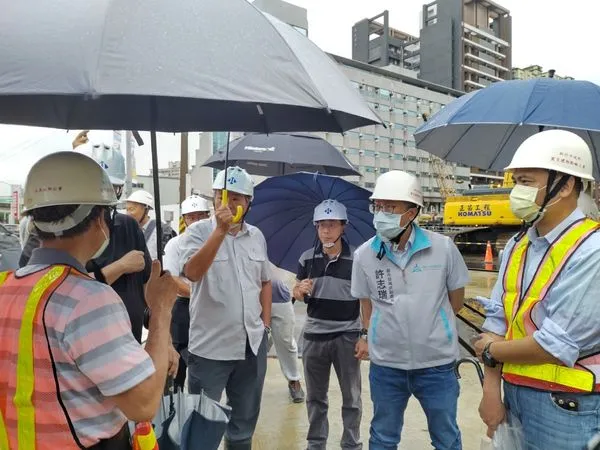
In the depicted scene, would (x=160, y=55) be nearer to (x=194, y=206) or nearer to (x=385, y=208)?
(x=385, y=208)

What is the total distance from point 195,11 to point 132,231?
1.50 m

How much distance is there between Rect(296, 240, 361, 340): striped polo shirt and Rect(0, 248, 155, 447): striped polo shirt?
2196 millimetres

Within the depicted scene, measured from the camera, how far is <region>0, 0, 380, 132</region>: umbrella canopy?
4.29 feet

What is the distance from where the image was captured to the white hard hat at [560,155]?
2.03 m

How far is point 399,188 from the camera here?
9.57 ft

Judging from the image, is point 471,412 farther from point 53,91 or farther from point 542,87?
point 53,91

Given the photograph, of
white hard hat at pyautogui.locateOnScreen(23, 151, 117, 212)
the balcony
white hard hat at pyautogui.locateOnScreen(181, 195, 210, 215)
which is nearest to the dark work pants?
white hard hat at pyautogui.locateOnScreen(23, 151, 117, 212)

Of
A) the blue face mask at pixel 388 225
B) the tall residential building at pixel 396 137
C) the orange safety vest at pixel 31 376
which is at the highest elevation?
the tall residential building at pixel 396 137

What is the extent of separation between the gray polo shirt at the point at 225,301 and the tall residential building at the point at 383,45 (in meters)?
100

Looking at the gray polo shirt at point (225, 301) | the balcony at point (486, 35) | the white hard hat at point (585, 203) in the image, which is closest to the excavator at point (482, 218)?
the white hard hat at point (585, 203)

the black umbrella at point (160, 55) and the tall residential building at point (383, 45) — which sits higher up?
the tall residential building at point (383, 45)

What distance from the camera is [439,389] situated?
2.76m

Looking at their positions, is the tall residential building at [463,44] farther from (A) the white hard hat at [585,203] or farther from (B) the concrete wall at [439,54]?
(A) the white hard hat at [585,203]

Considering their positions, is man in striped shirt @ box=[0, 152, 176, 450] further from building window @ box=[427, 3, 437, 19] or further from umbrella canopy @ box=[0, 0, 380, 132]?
building window @ box=[427, 3, 437, 19]
